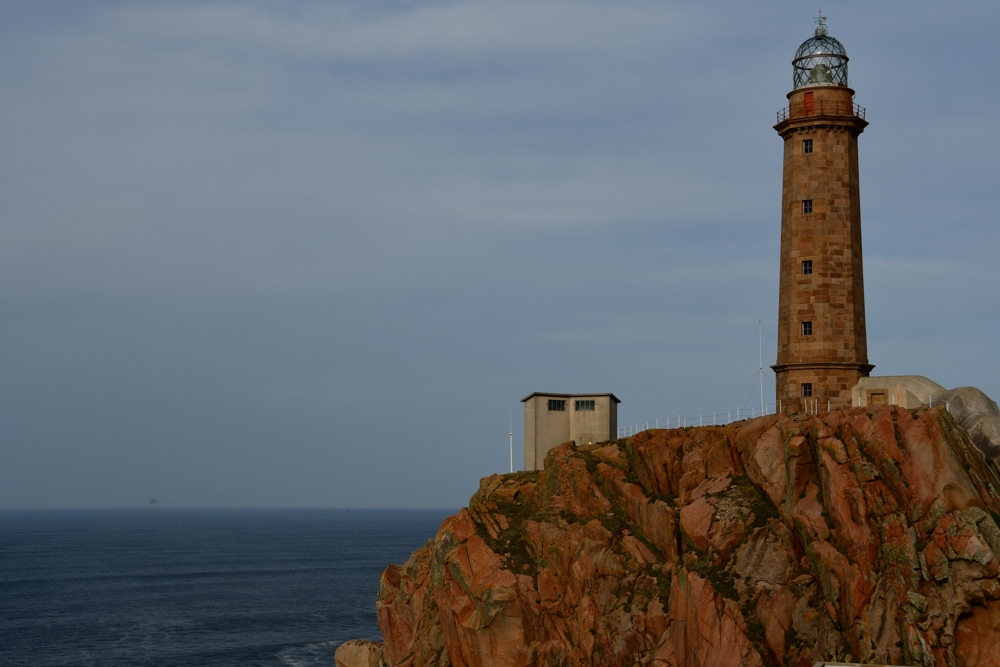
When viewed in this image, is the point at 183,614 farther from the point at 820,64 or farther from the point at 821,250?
→ the point at 820,64

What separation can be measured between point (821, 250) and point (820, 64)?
12.6 metres

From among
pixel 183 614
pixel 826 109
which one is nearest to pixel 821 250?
pixel 826 109

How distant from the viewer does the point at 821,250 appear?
63125mm

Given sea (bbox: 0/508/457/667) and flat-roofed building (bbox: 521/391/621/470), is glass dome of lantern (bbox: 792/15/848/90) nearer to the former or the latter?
flat-roofed building (bbox: 521/391/621/470)

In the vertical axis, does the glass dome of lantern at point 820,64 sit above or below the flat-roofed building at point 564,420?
above

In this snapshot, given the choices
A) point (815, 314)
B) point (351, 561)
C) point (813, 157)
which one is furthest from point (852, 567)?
point (351, 561)

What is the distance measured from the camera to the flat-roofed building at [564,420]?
6869cm

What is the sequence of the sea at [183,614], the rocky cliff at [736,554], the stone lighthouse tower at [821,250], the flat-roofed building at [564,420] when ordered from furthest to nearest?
the sea at [183,614] < the flat-roofed building at [564,420] < the stone lighthouse tower at [821,250] < the rocky cliff at [736,554]

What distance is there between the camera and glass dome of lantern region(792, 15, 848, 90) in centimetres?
6506

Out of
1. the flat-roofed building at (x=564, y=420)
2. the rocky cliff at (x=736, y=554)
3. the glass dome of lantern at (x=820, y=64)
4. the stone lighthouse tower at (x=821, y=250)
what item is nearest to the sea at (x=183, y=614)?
the flat-roofed building at (x=564, y=420)

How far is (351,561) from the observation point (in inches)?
7682

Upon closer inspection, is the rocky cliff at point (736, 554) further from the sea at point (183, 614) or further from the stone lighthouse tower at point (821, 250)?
the sea at point (183, 614)

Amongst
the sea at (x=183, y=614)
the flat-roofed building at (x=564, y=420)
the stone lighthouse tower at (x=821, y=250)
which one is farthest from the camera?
the sea at (x=183, y=614)

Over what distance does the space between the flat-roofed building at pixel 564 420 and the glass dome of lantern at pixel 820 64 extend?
24.9 metres
